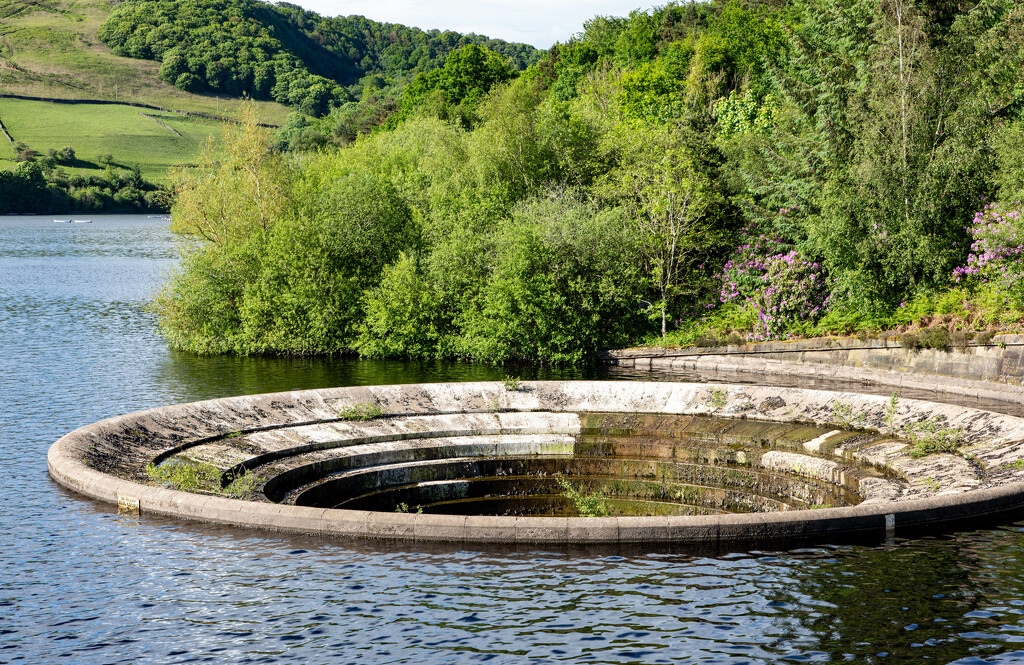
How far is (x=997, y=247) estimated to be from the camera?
116ft

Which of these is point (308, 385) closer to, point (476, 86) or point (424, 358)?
point (424, 358)

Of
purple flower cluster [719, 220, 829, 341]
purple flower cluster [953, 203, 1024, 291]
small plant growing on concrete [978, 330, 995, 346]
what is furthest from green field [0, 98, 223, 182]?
small plant growing on concrete [978, 330, 995, 346]

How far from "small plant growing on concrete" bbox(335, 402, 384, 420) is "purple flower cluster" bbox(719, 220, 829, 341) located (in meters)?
20.6

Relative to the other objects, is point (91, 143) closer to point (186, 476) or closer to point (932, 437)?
point (186, 476)

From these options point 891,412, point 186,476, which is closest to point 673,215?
point 891,412

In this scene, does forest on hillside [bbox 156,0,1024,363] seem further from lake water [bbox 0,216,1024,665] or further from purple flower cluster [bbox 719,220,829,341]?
lake water [bbox 0,216,1024,665]

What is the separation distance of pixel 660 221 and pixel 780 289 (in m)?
6.78

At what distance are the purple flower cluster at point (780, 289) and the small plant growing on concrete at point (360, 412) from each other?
67.7ft

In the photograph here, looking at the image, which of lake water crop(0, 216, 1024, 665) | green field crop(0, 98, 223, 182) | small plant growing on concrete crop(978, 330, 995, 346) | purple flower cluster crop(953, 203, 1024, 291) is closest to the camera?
lake water crop(0, 216, 1024, 665)

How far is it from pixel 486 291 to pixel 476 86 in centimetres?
6484

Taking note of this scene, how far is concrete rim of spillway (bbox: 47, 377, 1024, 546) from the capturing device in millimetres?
16766

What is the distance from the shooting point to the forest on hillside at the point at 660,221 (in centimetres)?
3784

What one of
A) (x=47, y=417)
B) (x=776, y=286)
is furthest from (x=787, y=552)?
(x=776, y=286)

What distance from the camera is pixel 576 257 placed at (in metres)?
43.1
